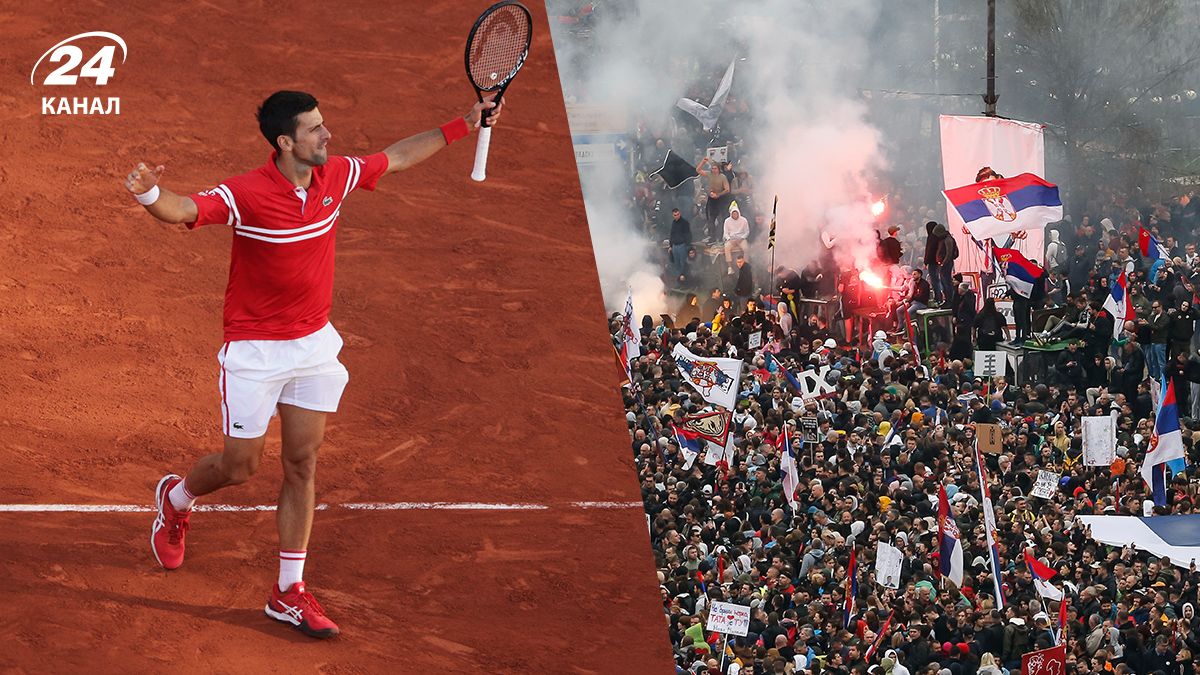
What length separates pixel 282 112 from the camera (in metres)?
5.80

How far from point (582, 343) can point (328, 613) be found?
3.68 meters

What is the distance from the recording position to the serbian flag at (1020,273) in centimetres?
1688

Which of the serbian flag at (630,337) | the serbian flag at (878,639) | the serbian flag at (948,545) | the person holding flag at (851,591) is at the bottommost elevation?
the serbian flag at (878,639)

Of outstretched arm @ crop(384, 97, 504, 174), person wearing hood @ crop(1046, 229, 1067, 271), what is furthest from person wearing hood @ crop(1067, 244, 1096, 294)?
outstretched arm @ crop(384, 97, 504, 174)

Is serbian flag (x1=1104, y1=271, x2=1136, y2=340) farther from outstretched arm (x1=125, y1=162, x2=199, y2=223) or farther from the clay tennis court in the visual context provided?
outstretched arm (x1=125, y1=162, x2=199, y2=223)

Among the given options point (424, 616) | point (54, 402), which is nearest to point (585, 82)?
point (54, 402)

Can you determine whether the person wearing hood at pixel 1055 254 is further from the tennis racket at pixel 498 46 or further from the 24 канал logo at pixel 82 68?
the tennis racket at pixel 498 46

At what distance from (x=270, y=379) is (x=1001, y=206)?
1242cm

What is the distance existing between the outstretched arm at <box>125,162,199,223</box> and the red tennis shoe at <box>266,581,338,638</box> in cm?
160

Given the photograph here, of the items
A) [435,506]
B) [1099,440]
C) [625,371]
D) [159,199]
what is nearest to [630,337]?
[625,371]

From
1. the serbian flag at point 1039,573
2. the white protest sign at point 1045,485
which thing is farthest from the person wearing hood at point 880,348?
the serbian flag at point 1039,573

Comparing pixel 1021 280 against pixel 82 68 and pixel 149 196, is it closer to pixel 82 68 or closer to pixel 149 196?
pixel 82 68

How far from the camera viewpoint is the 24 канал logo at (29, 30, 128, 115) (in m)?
12.2

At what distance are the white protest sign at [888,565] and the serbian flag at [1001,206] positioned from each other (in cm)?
709
